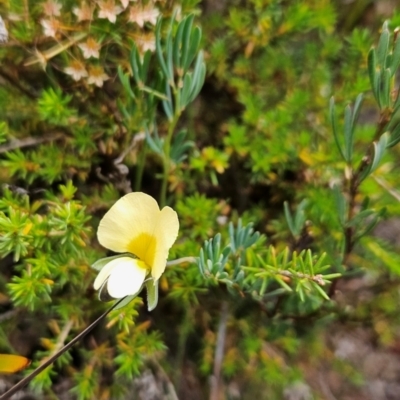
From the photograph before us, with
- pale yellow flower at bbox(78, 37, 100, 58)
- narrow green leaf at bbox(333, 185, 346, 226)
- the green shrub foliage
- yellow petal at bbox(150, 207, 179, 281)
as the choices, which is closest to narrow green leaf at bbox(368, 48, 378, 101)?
the green shrub foliage

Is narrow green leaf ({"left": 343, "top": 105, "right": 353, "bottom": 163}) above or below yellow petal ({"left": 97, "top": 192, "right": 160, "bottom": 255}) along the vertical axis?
above

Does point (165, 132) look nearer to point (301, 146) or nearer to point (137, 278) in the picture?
point (301, 146)

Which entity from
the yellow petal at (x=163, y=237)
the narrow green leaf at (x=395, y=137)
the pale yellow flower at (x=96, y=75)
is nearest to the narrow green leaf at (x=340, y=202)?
the narrow green leaf at (x=395, y=137)

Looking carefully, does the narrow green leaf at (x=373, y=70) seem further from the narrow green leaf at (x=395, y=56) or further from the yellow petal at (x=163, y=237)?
the yellow petal at (x=163, y=237)

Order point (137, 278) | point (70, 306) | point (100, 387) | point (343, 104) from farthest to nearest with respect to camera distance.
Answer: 1. point (343, 104)
2. point (100, 387)
3. point (70, 306)
4. point (137, 278)

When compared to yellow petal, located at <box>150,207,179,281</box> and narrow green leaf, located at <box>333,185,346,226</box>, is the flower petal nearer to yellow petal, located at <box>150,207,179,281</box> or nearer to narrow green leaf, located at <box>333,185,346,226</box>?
yellow petal, located at <box>150,207,179,281</box>

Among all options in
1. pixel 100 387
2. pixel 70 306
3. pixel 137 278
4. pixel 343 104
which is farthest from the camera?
pixel 343 104

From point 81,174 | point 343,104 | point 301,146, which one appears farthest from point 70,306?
point 343,104
